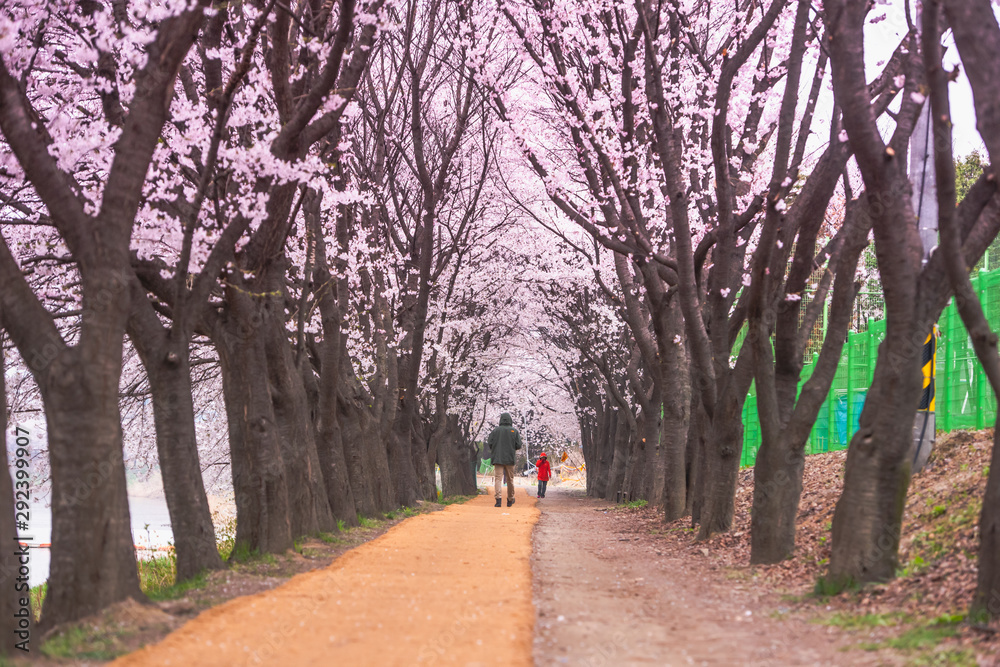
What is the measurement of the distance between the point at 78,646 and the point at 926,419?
967cm

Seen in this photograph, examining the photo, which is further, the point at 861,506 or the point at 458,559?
the point at 458,559

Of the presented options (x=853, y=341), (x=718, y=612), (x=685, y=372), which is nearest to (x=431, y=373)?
(x=685, y=372)

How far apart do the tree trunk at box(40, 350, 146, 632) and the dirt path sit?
306cm

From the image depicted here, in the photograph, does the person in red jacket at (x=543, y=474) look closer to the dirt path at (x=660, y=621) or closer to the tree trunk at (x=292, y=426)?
the tree trunk at (x=292, y=426)

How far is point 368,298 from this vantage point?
19.6m

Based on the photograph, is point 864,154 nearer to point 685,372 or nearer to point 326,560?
point 326,560

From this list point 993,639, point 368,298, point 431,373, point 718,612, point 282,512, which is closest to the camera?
point 993,639

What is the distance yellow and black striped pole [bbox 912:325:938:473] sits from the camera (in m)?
11.3

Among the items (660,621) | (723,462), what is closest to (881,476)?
(660,621)

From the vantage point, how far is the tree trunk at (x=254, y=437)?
404 inches

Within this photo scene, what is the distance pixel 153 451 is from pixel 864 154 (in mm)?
25630

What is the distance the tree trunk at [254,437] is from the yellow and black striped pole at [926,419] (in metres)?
7.41

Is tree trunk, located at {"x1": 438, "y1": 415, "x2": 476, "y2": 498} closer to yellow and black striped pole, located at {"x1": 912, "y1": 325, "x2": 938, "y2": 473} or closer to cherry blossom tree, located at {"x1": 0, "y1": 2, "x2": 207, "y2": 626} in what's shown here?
yellow and black striped pole, located at {"x1": 912, "y1": 325, "x2": 938, "y2": 473}

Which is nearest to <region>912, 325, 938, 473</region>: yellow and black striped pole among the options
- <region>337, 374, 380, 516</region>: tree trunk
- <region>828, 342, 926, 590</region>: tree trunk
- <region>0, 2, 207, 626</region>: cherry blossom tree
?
<region>828, 342, 926, 590</region>: tree trunk
